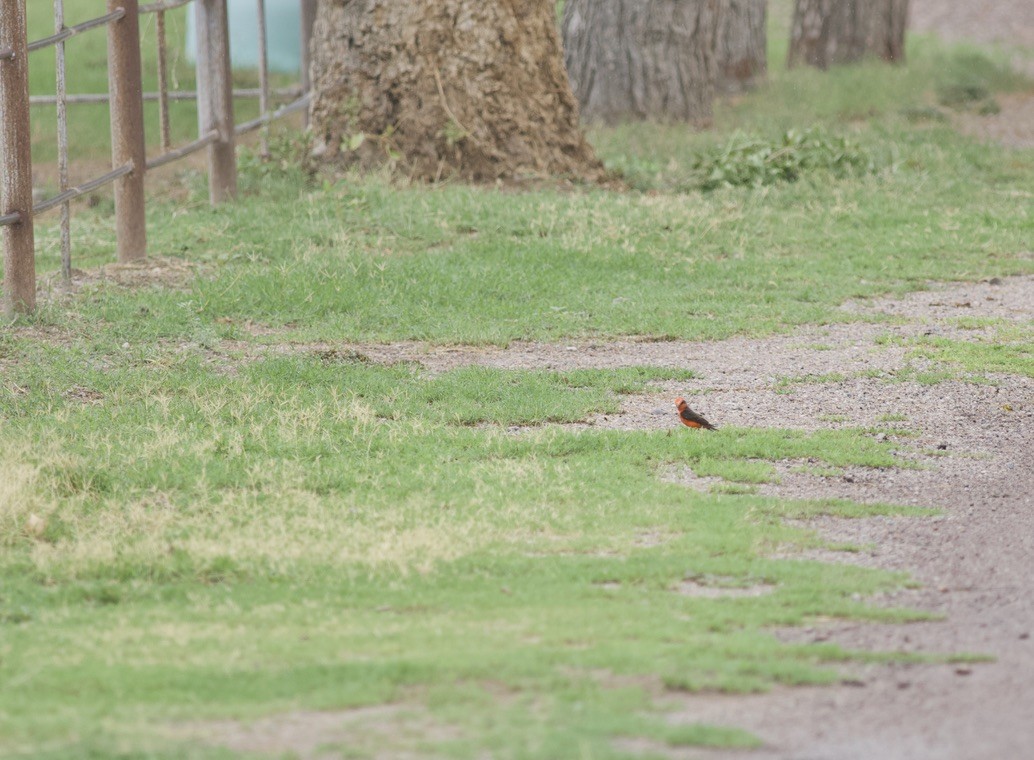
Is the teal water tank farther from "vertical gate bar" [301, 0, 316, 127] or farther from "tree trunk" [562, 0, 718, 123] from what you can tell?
"tree trunk" [562, 0, 718, 123]

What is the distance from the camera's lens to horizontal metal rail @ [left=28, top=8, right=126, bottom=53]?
8164 mm

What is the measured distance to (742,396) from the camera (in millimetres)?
6984

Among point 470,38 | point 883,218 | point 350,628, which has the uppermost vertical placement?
point 470,38

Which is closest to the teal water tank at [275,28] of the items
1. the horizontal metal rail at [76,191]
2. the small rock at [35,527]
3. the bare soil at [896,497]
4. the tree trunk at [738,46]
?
the tree trunk at [738,46]

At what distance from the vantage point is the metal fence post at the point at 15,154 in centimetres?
776

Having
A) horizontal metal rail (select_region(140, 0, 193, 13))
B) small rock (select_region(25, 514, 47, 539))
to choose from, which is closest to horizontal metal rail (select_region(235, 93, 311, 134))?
horizontal metal rail (select_region(140, 0, 193, 13))

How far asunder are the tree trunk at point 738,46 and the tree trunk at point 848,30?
3.67 feet

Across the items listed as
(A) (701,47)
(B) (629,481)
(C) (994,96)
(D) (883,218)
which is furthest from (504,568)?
(C) (994,96)

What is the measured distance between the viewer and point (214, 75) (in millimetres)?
10734

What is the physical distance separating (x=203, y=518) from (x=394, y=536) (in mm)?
723

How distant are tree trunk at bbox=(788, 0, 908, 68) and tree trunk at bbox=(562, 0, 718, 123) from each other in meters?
3.78

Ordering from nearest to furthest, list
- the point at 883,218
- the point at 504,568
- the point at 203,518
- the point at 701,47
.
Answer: the point at 504,568 < the point at 203,518 < the point at 883,218 < the point at 701,47

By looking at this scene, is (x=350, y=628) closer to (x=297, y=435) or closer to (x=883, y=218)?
(x=297, y=435)

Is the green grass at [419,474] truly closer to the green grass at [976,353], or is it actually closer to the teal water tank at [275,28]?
the green grass at [976,353]
